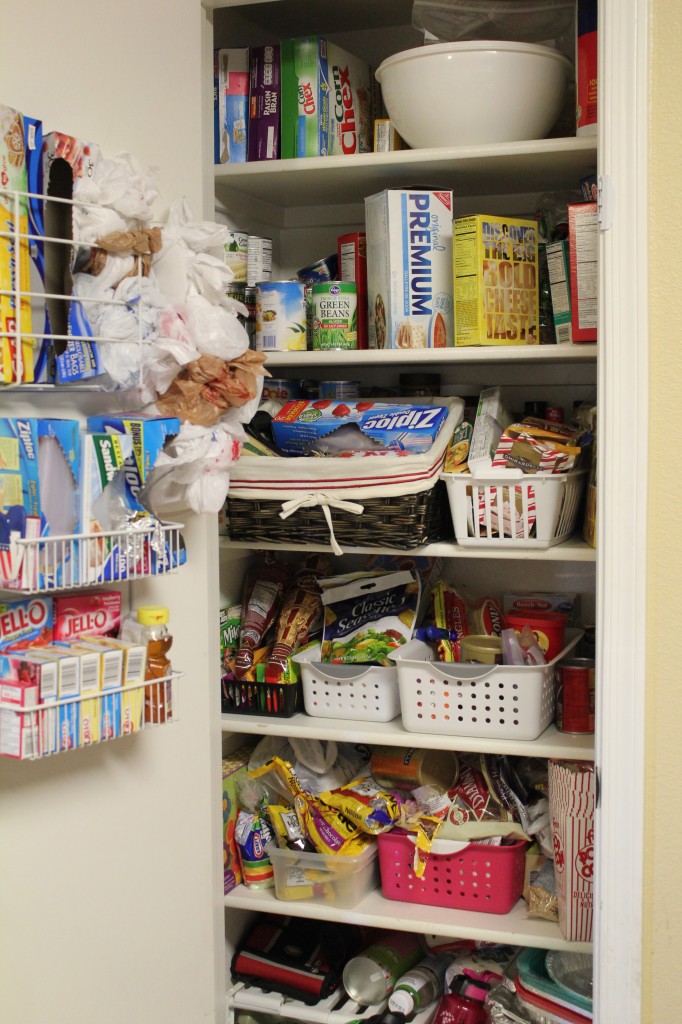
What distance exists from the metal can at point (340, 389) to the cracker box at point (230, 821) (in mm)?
743

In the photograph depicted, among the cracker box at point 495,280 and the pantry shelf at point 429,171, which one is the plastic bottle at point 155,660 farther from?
the pantry shelf at point 429,171

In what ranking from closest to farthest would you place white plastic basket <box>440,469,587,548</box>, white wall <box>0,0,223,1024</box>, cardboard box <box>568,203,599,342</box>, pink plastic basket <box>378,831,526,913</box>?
white wall <box>0,0,223,1024</box>, cardboard box <box>568,203,599,342</box>, white plastic basket <box>440,469,587,548</box>, pink plastic basket <box>378,831,526,913</box>

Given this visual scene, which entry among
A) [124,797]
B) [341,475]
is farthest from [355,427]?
[124,797]

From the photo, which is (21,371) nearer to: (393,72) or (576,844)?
(393,72)

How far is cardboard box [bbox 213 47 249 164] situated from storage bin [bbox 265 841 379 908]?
127cm

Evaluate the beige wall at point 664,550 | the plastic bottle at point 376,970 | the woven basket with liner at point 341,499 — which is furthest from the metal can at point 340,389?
the plastic bottle at point 376,970

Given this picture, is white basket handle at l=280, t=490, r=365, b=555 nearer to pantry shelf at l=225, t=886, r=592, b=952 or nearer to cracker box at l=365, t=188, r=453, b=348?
cracker box at l=365, t=188, r=453, b=348

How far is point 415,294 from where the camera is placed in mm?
1747

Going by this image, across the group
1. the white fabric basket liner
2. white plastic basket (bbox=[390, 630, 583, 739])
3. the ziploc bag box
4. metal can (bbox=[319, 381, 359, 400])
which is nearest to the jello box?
the white fabric basket liner

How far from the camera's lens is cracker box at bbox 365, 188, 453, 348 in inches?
68.2

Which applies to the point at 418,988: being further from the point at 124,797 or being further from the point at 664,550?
the point at 664,550

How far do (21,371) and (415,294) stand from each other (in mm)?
796

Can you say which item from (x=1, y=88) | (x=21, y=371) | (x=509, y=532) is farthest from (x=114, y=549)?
(x=509, y=532)

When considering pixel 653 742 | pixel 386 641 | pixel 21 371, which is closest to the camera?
pixel 21 371
